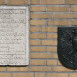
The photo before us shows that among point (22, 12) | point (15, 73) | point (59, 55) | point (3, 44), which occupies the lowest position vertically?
point (15, 73)

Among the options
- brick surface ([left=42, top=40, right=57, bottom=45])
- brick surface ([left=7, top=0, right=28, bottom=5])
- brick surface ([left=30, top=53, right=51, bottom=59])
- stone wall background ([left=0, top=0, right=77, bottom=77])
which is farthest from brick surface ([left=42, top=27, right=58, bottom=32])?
brick surface ([left=7, top=0, right=28, bottom=5])

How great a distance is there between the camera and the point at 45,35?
199 cm

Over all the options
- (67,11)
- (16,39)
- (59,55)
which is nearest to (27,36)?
(16,39)

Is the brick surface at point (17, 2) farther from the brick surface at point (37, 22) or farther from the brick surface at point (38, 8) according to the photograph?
the brick surface at point (37, 22)

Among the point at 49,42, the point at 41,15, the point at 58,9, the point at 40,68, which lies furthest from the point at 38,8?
the point at 40,68

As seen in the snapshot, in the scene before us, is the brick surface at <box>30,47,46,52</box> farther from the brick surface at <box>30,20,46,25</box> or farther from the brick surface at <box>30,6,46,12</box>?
the brick surface at <box>30,6,46,12</box>

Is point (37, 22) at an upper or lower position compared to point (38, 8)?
lower

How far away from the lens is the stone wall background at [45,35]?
6.46 ft

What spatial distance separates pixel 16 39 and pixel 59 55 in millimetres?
608

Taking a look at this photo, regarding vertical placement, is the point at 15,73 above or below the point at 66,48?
below

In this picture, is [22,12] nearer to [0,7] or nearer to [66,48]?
[0,7]

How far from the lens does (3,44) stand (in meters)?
1.96

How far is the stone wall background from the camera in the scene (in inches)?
77.5

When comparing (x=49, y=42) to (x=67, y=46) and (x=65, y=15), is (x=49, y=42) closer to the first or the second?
(x=67, y=46)
